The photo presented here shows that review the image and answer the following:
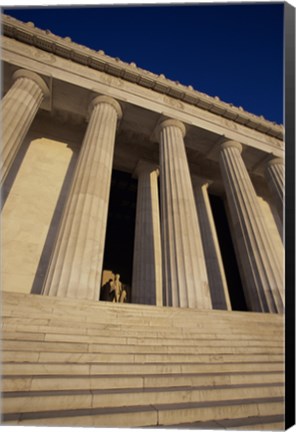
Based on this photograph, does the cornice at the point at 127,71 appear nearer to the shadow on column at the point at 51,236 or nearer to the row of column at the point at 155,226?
the row of column at the point at 155,226

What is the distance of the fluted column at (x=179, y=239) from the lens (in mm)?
14211

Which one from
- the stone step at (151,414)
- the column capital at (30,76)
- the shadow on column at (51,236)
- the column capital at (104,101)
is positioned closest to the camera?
the stone step at (151,414)

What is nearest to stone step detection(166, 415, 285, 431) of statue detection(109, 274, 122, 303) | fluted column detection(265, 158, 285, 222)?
statue detection(109, 274, 122, 303)

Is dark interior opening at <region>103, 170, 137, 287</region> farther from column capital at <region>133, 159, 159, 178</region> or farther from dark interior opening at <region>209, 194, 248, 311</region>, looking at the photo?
dark interior opening at <region>209, 194, 248, 311</region>

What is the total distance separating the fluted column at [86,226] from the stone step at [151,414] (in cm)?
763

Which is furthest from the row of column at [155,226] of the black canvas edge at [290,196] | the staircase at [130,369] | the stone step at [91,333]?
the black canvas edge at [290,196]

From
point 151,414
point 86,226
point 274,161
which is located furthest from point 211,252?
point 151,414

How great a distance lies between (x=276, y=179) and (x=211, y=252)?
10137 millimetres

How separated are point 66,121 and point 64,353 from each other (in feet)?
77.9

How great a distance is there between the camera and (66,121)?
25234 millimetres

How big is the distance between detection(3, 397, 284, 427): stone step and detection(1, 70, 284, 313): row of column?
25.1ft

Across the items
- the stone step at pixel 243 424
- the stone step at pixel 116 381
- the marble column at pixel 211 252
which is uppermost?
the marble column at pixel 211 252

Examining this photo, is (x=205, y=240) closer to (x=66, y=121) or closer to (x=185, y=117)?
(x=185, y=117)

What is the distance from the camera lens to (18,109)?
17.3 m
